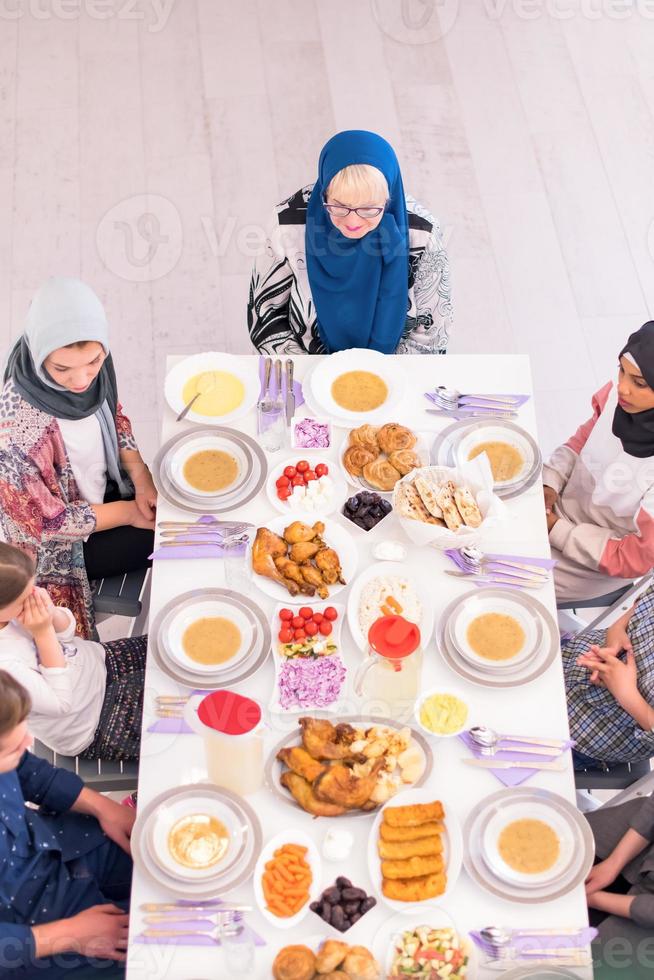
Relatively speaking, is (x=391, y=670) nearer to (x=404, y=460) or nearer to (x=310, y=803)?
(x=310, y=803)

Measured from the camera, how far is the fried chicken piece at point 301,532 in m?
2.39

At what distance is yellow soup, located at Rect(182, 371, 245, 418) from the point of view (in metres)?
2.69

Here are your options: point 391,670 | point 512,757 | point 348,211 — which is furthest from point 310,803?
point 348,211

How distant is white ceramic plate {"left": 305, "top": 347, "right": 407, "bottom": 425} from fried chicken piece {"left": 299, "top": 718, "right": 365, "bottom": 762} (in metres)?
0.85

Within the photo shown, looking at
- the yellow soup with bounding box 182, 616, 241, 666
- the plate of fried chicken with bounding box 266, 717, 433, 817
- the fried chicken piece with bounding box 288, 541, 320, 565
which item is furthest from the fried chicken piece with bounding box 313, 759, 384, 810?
the fried chicken piece with bounding box 288, 541, 320, 565

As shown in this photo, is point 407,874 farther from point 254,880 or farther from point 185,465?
point 185,465

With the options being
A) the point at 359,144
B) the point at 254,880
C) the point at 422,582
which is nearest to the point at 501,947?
the point at 254,880

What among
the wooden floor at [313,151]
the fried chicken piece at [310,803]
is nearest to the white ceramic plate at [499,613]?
the fried chicken piece at [310,803]

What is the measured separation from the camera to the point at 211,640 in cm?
228

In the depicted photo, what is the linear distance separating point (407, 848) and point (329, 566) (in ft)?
2.08

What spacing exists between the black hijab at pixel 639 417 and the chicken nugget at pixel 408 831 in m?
1.17

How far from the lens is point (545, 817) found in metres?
2.06

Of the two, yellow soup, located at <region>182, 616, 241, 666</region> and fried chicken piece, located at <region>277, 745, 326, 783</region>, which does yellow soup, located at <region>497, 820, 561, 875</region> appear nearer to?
fried chicken piece, located at <region>277, 745, 326, 783</region>

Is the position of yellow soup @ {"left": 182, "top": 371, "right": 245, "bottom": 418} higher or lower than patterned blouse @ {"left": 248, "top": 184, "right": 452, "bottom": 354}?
lower
